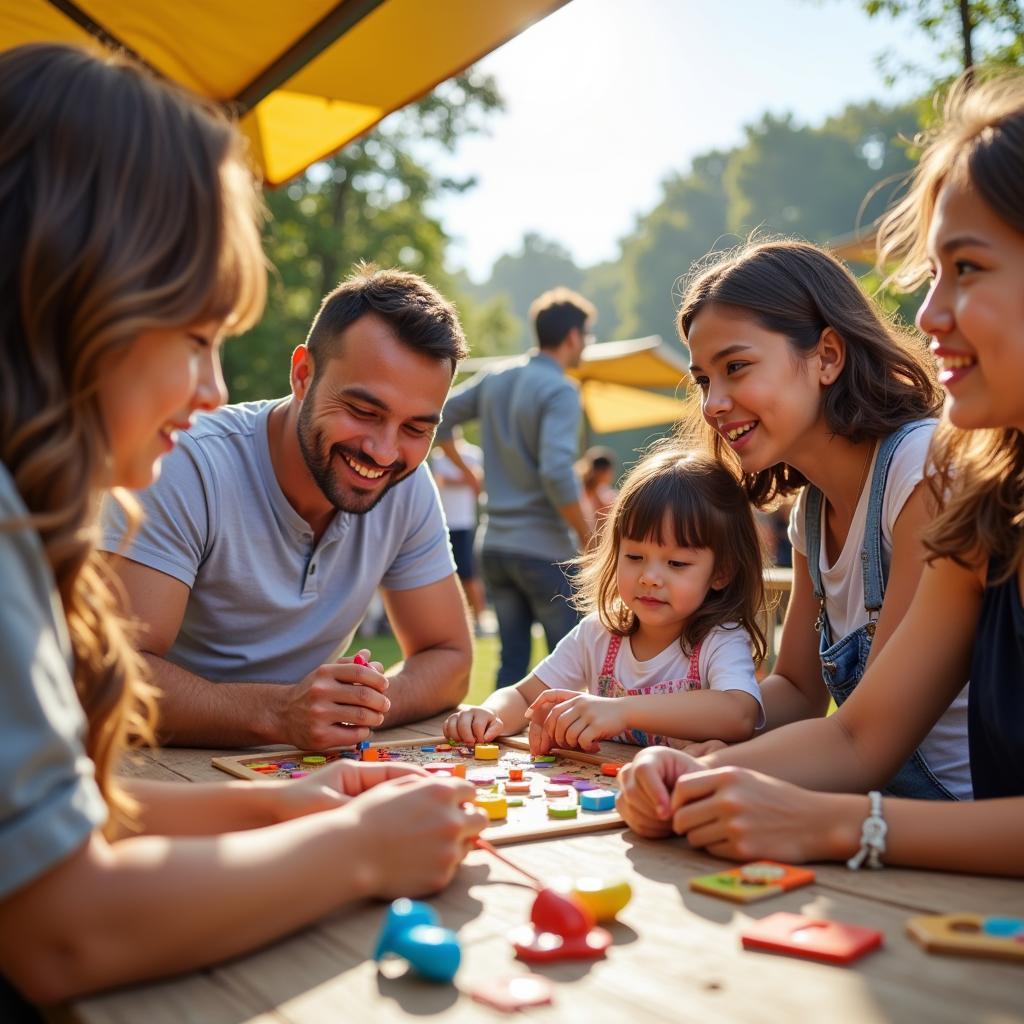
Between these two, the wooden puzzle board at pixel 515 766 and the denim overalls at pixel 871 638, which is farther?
the denim overalls at pixel 871 638

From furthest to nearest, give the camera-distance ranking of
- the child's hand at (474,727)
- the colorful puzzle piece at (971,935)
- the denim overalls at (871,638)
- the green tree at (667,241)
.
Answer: the green tree at (667,241)
the child's hand at (474,727)
the denim overalls at (871,638)
the colorful puzzle piece at (971,935)

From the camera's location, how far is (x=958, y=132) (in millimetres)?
1704

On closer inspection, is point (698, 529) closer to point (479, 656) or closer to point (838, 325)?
point (838, 325)

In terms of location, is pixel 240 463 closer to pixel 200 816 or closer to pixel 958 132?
pixel 200 816

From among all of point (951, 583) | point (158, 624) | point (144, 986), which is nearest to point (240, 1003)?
point (144, 986)

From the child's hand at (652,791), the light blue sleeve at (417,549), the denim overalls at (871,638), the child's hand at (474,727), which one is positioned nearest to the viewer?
the child's hand at (652,791)

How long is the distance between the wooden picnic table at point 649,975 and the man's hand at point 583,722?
33.4 inches

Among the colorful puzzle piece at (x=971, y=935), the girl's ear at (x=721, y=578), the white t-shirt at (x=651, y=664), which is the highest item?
the girl's ear at (x=721, y=578)

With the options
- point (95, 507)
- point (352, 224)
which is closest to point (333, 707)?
point (95, 507)

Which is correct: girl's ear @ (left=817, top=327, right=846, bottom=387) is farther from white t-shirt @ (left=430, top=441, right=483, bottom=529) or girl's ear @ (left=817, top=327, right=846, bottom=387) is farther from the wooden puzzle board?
white t-shirt @ (left=430, top=441, right=483, bottom=529)

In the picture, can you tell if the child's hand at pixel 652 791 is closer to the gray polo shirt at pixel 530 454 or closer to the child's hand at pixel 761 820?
the child's hand at pixel 761 820

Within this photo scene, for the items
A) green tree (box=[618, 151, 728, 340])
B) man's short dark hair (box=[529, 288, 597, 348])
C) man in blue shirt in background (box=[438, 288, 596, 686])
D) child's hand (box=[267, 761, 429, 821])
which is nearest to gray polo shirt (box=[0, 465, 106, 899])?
child's hand (box=[267, 761, 429, 821])

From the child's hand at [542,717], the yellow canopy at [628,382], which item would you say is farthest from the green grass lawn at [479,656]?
the child's hand at [542,717]

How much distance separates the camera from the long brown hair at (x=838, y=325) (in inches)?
97.9
